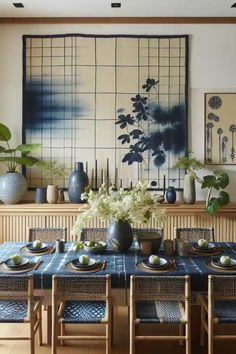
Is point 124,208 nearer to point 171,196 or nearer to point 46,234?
point 46,234

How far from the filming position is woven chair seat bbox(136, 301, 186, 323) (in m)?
2.52

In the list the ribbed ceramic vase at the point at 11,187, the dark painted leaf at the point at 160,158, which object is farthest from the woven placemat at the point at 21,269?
the dark painted leaf at the point at 160,158

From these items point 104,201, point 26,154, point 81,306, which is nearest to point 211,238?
point 104,201

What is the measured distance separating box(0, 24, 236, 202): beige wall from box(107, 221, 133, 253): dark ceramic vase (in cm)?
207

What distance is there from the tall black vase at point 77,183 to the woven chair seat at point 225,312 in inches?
89.7

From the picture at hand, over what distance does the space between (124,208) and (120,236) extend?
10.8 inches

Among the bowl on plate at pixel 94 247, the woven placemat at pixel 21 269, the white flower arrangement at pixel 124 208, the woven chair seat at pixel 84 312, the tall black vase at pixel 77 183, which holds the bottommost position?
the woven chair seat at pixel 84 312

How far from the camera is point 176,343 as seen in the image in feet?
10.2

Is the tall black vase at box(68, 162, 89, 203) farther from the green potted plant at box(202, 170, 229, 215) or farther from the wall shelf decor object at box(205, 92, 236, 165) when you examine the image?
the wall shelf decor object at box(205, 92, 236, 165)

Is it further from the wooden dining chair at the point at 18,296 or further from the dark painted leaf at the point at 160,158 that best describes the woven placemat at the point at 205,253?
the dark painted leaf at the point at 160,158

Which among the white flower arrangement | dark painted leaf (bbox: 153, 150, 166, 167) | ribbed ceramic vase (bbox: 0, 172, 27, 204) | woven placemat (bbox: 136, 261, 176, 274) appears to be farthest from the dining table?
dark painted leaf (bbox: 153, 150, 166, 167)

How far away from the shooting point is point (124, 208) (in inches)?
119

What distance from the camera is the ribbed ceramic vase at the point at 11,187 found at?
4504mm

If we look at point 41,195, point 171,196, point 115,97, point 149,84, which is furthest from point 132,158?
point 41,195
